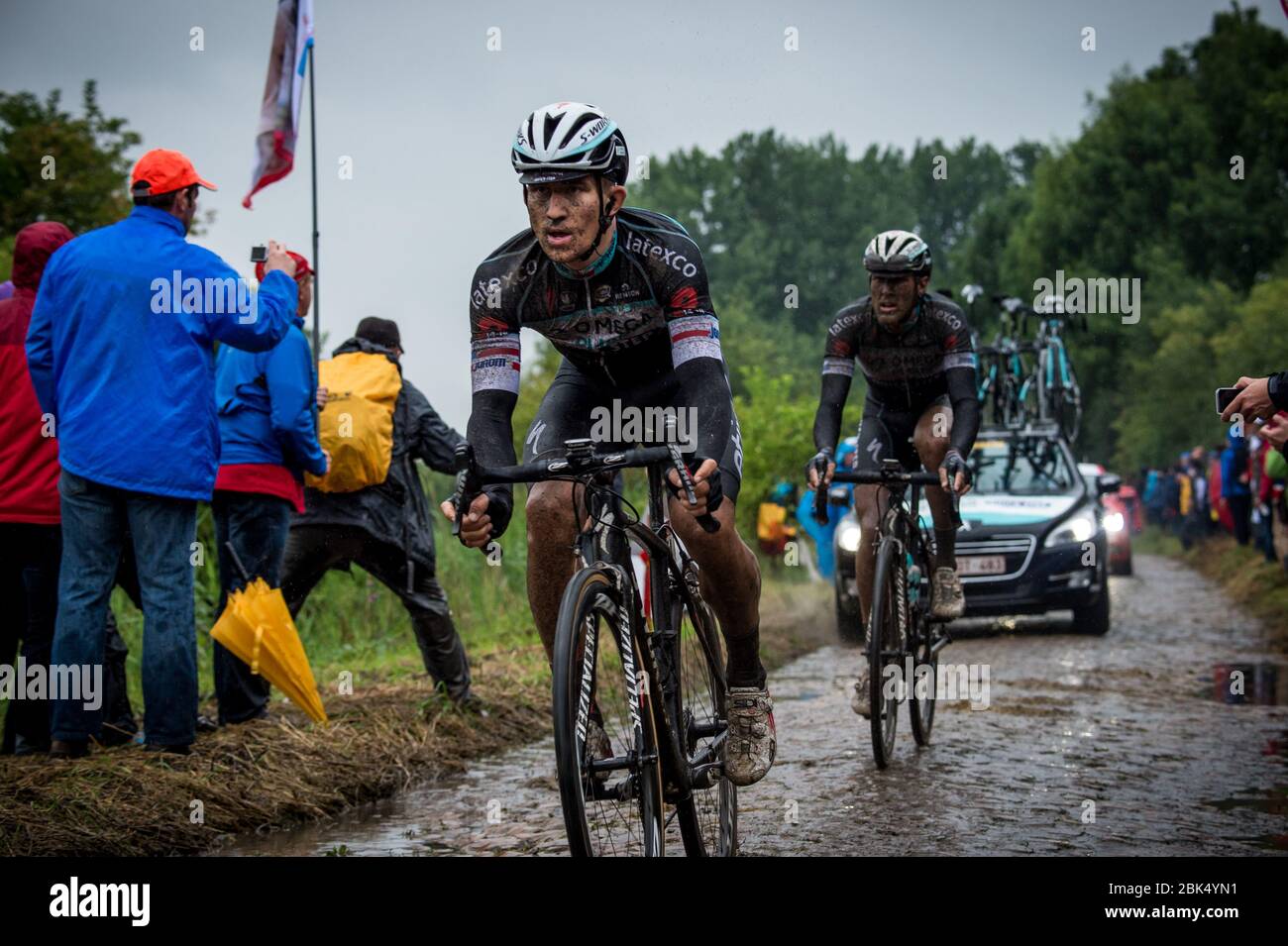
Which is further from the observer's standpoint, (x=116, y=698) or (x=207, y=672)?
(x=207, y=672)

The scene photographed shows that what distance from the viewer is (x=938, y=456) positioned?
8664mm

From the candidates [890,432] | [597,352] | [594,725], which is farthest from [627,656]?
[890,432]

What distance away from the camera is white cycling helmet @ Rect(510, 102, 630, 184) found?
475cm

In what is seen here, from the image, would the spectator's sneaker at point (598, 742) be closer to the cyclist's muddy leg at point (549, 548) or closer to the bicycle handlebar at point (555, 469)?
the cyclist's muddy leg at point (549, 548)

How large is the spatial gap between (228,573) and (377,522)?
92 cm

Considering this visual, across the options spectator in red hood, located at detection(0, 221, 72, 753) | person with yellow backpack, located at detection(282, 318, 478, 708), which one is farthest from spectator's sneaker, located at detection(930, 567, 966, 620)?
spectator in red hood, located at detection(0, 221, 72, 753)

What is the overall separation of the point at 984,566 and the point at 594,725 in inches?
402

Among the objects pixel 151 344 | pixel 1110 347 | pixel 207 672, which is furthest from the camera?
pixel 1110 347

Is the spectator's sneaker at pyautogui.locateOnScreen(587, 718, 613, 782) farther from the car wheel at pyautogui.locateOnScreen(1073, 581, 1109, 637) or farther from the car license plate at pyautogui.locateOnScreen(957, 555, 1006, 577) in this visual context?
the car wheel at pyautogui.locateOnScreen(1073, 581, 1109, 637)

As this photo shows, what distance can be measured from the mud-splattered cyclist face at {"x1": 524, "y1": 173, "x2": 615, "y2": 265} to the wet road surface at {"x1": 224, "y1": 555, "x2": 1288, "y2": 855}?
2145 millimetres
